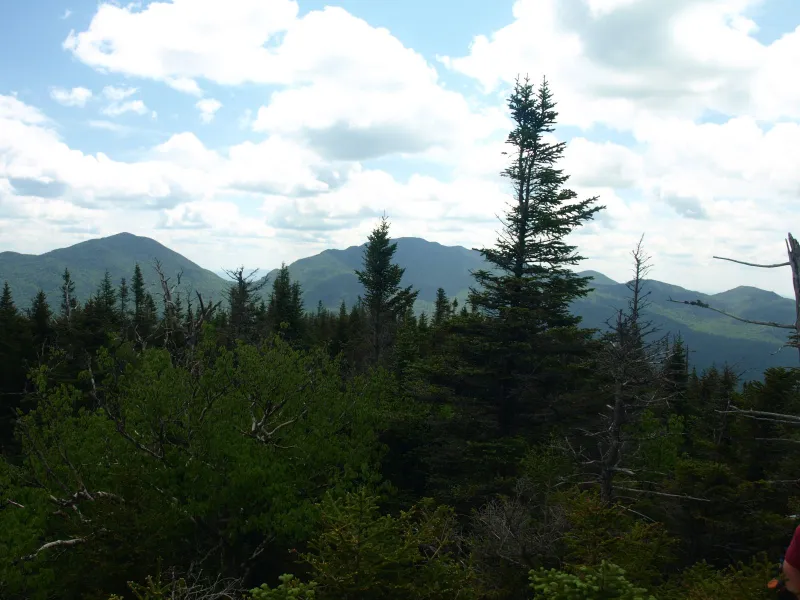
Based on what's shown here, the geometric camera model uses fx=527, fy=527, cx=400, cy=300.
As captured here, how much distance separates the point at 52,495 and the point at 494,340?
17.2 m

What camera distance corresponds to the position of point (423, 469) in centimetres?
2614

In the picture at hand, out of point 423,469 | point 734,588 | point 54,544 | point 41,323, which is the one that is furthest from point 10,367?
point 734,588

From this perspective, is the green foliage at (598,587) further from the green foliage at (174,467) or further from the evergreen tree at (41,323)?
the evergreen tree at (41,323)

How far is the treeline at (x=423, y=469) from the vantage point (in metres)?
11.6

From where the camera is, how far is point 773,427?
21266 millimetres

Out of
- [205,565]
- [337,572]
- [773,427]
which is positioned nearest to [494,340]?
[773,427]

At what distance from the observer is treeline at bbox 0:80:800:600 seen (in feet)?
38.0

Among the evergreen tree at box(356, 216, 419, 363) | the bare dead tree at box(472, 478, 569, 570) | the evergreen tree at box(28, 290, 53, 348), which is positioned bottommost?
the bare dead tree at box(472, 478, 569, 570)

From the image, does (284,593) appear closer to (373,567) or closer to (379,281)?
(373,567)

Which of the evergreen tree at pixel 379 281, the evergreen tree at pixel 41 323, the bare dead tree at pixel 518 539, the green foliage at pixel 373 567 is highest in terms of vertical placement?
the evergreen tree at pixel 379 281

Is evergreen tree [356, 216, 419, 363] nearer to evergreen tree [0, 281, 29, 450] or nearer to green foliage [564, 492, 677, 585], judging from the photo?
evergreen tree [0, 281, 29, 450]

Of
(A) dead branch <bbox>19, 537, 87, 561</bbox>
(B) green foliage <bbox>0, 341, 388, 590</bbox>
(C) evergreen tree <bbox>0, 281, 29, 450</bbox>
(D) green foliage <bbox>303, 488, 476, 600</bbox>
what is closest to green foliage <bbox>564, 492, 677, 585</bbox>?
(D) green foliage <bbox>303, 488, 476, 600</bbox>

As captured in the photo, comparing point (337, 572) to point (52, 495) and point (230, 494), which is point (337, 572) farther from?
point (52, 495)

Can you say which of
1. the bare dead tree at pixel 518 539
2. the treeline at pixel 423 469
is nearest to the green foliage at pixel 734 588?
the treeline at pixel 423 469
